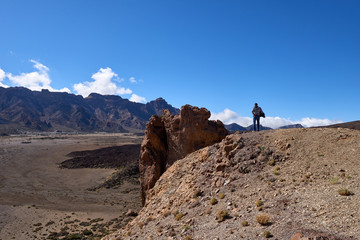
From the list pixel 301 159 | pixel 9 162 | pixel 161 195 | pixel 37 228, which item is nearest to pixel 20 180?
pixel 9 162

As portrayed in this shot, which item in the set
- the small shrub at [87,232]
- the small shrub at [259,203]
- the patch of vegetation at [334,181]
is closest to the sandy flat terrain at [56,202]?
the small shrub at [87,232]

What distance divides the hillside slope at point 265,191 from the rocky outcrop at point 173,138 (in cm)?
396

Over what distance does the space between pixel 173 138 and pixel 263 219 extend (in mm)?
14407

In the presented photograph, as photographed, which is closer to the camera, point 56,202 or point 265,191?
point 265,191

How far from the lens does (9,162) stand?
7038cm

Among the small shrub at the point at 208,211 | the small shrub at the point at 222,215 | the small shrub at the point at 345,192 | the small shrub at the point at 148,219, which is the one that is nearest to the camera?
the small shrub at the point at 345,192

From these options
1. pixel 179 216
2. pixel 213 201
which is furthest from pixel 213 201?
pixel 179 216

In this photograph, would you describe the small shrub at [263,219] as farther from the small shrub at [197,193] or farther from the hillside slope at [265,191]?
the small shrub at [197,193]

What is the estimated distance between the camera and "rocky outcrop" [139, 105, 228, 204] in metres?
21.8

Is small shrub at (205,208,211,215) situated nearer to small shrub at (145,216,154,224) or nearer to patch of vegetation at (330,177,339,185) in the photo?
small shrub at (145,216,154,224)

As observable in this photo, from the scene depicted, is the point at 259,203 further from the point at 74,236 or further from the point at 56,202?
the point at 56,202

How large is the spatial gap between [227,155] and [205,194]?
2884 millimetres

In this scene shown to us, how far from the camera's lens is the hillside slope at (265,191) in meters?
8.65

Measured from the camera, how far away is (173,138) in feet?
75.3
